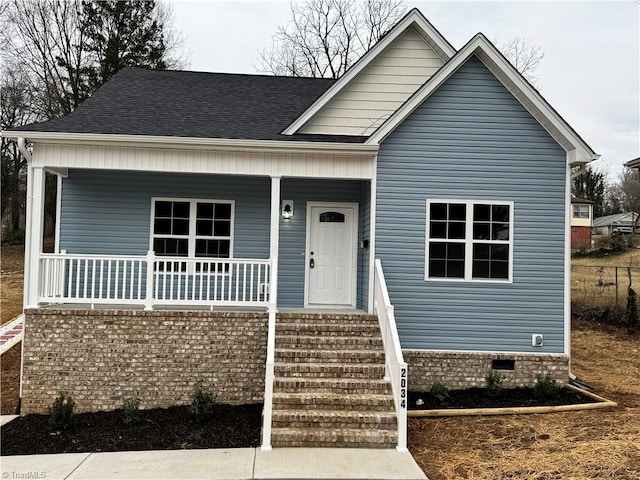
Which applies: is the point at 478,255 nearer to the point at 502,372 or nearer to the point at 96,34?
the point at 502,372

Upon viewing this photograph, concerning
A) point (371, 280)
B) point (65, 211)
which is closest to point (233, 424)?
point (371, 280)

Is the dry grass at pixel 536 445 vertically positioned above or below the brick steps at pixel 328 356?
below

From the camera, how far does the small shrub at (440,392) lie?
761cm

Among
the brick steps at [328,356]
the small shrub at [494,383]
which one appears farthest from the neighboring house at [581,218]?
the brick steps at [328,356]

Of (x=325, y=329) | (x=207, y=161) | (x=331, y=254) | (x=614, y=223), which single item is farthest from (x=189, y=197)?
(x=614, y=223)

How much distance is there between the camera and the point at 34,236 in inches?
299

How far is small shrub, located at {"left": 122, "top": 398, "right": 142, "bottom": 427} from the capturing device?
6809 mm

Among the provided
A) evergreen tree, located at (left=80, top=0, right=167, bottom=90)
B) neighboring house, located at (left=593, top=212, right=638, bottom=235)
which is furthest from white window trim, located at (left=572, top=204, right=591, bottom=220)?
evergreen tree, located at (left=80, top=0, right=167, bottom=90)

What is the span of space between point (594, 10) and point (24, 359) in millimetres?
14525

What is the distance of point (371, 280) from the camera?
830 centimetres

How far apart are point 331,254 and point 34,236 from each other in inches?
205

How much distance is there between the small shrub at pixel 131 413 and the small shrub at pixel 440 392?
4514mm

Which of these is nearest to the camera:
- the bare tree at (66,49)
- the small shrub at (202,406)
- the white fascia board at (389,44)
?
the small shrub at (202,406)

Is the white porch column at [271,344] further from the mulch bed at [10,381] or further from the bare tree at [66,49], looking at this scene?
the bare tree at [66,49]
